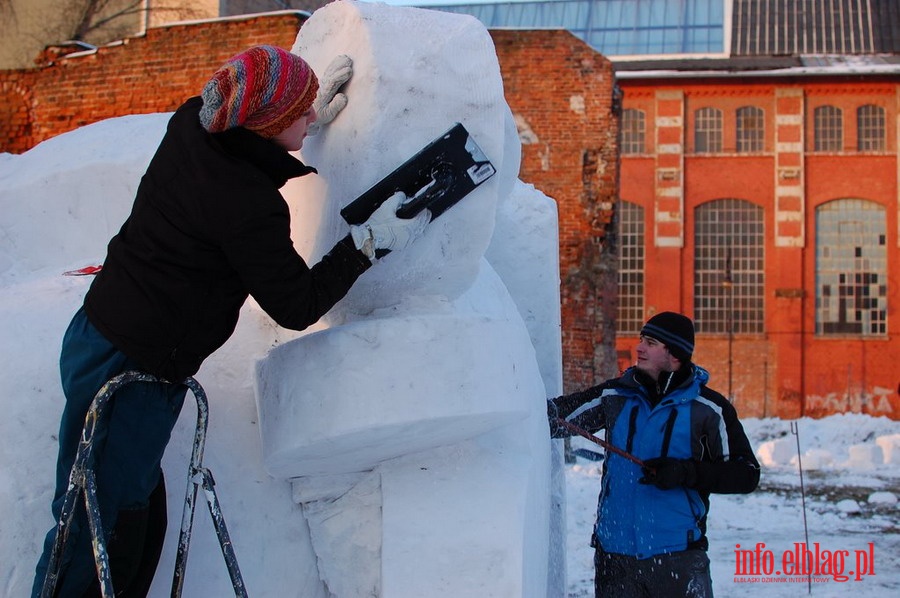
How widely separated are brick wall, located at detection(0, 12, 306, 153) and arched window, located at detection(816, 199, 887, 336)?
1934 centimetres

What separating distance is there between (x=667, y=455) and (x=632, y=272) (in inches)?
987

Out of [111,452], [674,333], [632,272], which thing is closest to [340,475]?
[111,452]

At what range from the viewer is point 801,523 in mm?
8938

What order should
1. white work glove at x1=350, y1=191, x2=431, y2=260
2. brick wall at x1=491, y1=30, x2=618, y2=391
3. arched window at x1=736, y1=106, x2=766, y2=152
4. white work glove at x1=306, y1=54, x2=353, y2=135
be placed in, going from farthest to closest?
arched window at x1=736, y1=106, x2=766, y2=152
brick wall at x1=491, y1=30, x2=618, y2=391
white work glove at x1=306, y1=54, x2=353, y2=135
white work glove at x1=350, y1=191, x2=431, y2=260

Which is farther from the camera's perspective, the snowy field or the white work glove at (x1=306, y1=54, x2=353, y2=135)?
the snowy field

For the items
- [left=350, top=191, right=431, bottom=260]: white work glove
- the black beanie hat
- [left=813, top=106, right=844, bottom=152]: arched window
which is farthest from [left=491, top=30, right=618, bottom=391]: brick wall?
[left=813, top=106, right=844, bottom=152]: arched window

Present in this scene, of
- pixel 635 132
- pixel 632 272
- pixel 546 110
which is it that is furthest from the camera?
pixel 635 132

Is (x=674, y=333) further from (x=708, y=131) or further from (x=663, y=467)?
(x=708, y=131)

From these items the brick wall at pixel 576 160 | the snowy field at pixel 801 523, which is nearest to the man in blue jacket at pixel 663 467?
the snowy field at pixel 801 523

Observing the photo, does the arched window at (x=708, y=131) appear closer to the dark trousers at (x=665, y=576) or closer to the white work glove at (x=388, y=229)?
the dark trousers at (x=665, y=576)

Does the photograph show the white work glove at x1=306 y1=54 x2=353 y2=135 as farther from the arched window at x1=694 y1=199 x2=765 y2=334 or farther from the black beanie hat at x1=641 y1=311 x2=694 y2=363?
the arched window at x1=694 y1=199 x2=765 y2=334

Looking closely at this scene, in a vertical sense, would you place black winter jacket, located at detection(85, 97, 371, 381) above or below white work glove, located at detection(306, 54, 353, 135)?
below

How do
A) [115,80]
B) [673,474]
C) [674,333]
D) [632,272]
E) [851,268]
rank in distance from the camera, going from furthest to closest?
[632,272] < [851,268] < [115,80] < [674,333] < [673,474]

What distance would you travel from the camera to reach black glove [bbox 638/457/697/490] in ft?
10.9
